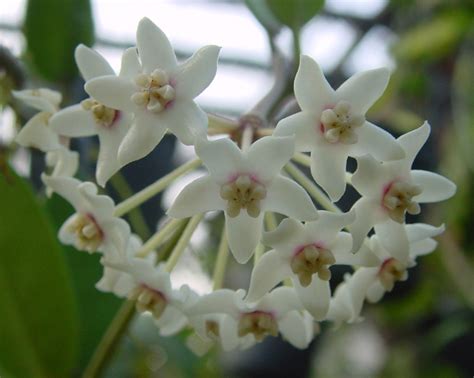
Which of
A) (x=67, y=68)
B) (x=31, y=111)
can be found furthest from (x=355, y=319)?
(x=67, y=68)

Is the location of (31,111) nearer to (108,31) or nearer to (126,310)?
(126,310)

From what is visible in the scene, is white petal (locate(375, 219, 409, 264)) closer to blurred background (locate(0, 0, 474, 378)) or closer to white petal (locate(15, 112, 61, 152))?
blurred background (locate(0, 0, 474, 378))

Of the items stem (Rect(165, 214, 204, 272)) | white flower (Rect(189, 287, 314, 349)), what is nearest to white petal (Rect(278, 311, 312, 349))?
white flower (Rect(189, 287, 314, 349))

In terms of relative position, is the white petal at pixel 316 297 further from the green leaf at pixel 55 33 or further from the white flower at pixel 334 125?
the green leaf at pixel 55 33

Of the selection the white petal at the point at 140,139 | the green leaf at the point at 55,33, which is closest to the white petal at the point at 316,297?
the white petal at the point at 140,139

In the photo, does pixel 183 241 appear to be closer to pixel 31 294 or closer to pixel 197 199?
pixel 197 199

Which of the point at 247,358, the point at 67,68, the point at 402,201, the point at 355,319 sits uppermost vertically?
the point at 402,201
